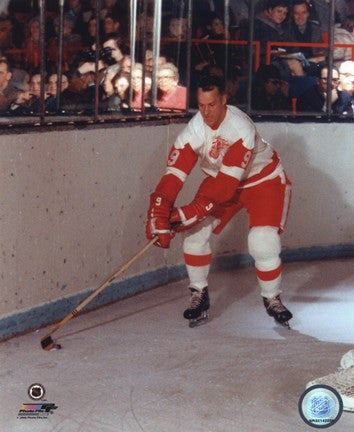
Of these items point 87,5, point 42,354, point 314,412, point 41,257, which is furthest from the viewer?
point 87,5

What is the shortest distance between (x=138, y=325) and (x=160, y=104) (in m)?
1.74

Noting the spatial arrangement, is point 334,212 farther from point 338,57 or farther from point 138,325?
point 138,325

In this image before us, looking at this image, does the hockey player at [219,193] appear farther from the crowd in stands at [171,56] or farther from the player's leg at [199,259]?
the crowd in stands at [171,56]

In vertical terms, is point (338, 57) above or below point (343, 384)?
above

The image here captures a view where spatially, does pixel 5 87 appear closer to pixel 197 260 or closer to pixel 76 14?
pixel 76 14

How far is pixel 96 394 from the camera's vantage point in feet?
15.8

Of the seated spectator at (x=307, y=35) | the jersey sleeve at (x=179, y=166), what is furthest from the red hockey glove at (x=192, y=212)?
the seated spectator at (x=307, y=35)

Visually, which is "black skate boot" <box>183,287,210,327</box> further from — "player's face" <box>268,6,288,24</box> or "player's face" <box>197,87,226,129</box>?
"player's face" <box>268,6,288,24</box>

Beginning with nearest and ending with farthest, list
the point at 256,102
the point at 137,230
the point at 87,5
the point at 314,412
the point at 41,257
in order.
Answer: the point at 314,412, the point at 41,257, the point at 87,5, the point at 137,230, the point at 256,102

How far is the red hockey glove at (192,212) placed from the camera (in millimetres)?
5801

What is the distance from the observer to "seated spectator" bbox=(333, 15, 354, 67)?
8.35 metres

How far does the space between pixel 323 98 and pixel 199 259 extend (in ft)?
8.06

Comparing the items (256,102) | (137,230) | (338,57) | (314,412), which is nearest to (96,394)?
(314,412)

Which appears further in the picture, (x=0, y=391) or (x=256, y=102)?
(x=256, y=102)
